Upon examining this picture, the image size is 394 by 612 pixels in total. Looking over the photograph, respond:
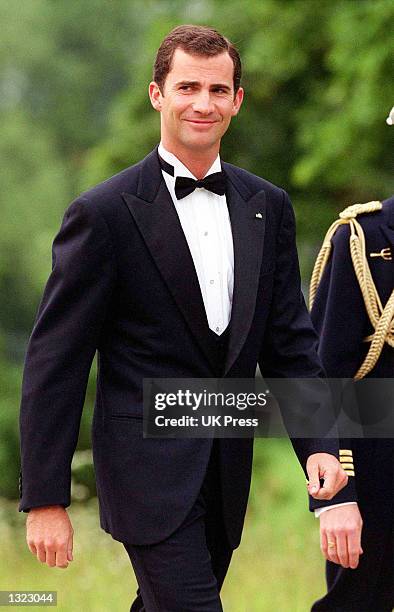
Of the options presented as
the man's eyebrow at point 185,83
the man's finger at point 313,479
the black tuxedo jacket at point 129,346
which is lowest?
the man's finger at point 313,479

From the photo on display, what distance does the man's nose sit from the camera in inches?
164

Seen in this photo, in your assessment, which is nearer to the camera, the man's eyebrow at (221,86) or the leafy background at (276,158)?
the man's eyebrow at (221,86)

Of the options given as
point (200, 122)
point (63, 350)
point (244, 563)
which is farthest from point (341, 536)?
point (244, 563)

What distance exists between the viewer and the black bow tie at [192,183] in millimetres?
4273

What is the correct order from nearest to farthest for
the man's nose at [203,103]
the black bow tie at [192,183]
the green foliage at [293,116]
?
the man's nose at [203,103] → the black bow tie at [192,183] → the green foliage at [293,116]

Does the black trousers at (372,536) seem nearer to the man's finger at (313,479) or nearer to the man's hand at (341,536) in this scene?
the man's hand at (341,536)

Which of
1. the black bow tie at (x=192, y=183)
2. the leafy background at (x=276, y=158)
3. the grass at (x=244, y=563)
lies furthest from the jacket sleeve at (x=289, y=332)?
the leafy background at (x=276, y=158)

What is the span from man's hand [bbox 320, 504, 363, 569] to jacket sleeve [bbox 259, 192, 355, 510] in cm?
5

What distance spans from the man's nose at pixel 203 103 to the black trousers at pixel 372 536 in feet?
4.82

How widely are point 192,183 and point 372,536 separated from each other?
156 cm

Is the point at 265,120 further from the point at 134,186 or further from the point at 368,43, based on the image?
the point at 134,186

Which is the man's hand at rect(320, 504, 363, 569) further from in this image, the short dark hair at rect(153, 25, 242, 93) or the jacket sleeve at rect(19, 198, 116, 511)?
the short dark hair at rect(153, 25, 242, 93)

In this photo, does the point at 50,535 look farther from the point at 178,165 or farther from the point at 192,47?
the point at 192,47

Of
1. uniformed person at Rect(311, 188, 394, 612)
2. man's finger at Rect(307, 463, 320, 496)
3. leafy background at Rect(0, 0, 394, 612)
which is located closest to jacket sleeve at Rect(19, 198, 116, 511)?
man's finger at Rect(307, 463, 320, 496)
